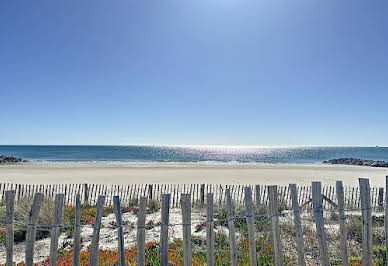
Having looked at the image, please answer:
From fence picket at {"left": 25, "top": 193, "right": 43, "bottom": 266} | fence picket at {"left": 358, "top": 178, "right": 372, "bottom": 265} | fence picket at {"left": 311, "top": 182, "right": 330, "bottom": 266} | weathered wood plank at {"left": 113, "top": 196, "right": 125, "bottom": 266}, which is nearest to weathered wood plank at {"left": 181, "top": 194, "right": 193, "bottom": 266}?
weathered wood plank at {"left": 113, "top": 196, "right": 125, "bottom": 266}

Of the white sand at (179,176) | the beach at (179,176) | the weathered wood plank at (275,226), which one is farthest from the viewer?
the white sand at (179,176)

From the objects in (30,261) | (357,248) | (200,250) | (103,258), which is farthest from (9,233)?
(357,248)

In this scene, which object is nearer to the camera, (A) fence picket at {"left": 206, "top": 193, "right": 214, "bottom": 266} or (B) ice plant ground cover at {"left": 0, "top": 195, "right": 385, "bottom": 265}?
(A) fence picket at {"left": 206, "top": 193, "right": 214, "bottom": 266}

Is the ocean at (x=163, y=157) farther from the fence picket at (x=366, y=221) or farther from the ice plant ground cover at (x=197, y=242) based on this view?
the fence picket at (x=366, y=221)

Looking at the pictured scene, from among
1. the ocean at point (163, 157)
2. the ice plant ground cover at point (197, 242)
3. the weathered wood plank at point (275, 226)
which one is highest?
the weathered wood plank at point (275, 226)

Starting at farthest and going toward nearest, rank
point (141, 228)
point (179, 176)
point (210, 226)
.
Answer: point (179, 176), point (210, 226), point (141, 228)

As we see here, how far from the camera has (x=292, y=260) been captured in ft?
18.0

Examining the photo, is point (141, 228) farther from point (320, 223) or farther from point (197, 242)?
point (197, 242)

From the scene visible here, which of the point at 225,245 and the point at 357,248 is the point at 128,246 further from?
the point at 357,248

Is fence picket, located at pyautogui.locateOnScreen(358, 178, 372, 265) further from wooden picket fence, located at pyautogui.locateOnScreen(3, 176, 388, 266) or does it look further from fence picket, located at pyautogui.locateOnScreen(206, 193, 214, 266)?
fence picket, located at pyautogui.locateOnScreen(206, 193, 214, 266)

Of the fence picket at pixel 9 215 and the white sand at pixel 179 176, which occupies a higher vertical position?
the fence picket at pixel 9 215

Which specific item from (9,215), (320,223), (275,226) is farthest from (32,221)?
(320,223)

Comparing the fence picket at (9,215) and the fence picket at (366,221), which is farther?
the fence picket at (366,221)

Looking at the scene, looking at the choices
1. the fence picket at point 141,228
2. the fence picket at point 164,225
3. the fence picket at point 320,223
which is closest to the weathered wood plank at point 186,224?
the fence picket at point 164,225
